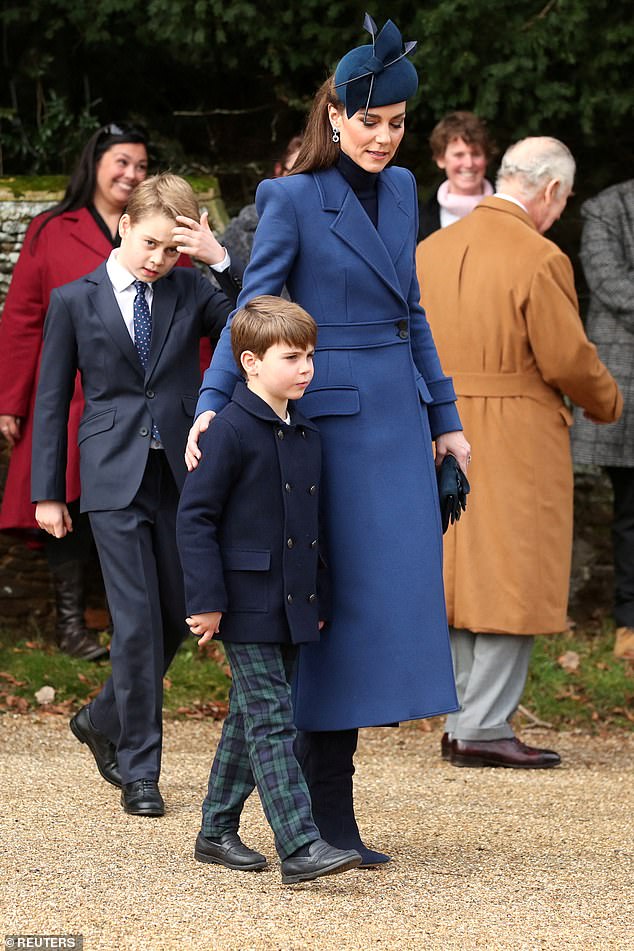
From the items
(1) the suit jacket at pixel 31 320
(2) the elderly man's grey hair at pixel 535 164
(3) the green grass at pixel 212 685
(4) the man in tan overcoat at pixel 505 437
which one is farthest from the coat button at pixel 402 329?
(3) the green grass at pixel 212 685

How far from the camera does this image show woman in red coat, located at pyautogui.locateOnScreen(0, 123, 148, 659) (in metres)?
6.78

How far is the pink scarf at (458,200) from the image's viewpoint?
7336mm

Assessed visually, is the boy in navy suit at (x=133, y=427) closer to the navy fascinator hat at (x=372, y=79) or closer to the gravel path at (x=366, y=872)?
the gravel path at (x=366, y=872)

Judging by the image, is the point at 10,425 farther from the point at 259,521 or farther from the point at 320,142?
the point at 259,521

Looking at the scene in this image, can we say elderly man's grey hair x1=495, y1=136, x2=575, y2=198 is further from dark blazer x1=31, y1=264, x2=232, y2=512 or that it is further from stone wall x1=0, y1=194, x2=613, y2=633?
stone wall x1=0, y1=194, x2=613, y2=633

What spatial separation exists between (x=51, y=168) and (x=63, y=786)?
4762 mm

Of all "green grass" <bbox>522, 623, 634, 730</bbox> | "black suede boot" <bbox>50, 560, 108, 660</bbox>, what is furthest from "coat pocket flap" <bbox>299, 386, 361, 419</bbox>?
"black suede boot" <bbox>50, 560, 108, 660</bbox>

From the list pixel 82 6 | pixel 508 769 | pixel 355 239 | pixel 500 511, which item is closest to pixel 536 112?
pixel 82 6

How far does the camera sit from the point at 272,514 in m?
4.03

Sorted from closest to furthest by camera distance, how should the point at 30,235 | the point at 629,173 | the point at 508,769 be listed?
the point at 508,769 → the point at 30,235 → the point at 629,173

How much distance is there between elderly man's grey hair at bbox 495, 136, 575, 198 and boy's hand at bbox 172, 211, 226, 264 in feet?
4.91

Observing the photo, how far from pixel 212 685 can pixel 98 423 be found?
2.25 m

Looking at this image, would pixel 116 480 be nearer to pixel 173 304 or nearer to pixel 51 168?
pixel 173 304

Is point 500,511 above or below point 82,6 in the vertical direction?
below
